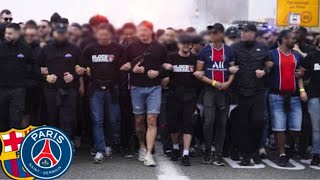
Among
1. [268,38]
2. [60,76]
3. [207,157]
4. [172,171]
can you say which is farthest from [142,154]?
[268,38]

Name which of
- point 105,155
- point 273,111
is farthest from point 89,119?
point 273,111

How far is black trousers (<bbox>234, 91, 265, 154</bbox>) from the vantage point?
7.04 m

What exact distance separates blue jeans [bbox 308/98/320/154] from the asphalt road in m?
0.31

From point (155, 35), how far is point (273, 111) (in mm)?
1992

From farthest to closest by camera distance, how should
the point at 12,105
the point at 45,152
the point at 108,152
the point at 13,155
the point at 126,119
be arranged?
the point at 126,119 → the point at 108,152 → the point at 12,105 → the point at 13,155 → the point at 45,152

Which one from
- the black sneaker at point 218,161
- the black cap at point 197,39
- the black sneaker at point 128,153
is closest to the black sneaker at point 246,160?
the black sneaker at point 218,161

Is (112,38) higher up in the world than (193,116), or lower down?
higher up

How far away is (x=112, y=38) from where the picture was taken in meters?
7.17

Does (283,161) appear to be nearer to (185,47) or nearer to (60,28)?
(185,47)

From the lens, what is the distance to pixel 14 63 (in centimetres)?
676

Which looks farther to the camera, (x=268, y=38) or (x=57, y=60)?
(x=268, y=38)

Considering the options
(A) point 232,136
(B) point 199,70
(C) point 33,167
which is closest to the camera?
(C) point 33,167

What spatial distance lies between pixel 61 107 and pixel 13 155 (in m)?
2.70

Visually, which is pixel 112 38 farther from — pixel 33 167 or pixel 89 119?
pixel 33 167
